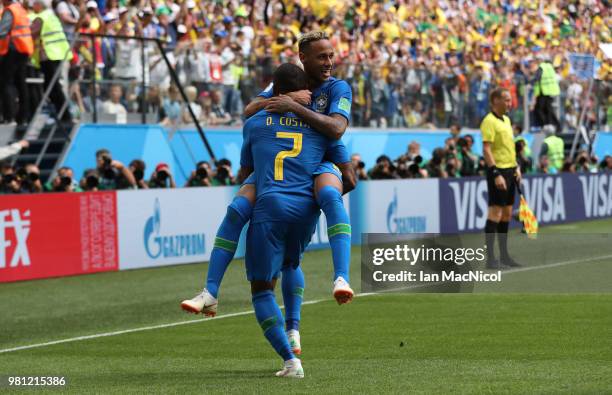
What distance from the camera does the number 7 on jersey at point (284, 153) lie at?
8.68m

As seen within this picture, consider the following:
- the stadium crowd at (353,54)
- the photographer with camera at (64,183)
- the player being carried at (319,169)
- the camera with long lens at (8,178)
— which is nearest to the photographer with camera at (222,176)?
the stadium crowd at (353,54)

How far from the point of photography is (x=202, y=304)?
27.8 feet

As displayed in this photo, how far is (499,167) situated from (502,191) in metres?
0.32

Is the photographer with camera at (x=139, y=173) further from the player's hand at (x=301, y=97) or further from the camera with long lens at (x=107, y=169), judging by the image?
the player's hand at (x=301, y=97)

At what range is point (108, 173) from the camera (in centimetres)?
2014

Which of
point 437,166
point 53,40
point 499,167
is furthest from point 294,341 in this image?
point 437,166

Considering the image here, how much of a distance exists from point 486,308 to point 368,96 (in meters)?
15.4

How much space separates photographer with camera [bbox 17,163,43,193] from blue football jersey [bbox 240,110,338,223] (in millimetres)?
10863

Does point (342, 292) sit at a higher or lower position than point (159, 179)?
higher

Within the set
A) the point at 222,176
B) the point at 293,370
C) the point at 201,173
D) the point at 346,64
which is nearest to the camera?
the point at 293,370

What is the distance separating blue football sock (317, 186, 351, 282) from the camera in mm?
8578

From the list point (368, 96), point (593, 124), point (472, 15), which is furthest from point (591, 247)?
point (472, 15)

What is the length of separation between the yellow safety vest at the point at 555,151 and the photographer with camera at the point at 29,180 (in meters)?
15.7

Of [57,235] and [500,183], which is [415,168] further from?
[57,235]
